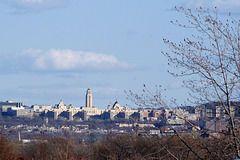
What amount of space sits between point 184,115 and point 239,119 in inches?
44.2

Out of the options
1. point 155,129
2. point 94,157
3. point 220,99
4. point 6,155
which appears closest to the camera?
point 220,99

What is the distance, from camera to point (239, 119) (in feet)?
42.0

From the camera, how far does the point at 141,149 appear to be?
132 feet

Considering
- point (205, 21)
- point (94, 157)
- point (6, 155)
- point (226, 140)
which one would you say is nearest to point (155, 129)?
point (226, 140)

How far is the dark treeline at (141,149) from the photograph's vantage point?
1294 cm

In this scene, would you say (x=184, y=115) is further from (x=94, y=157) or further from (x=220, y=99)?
(x=94, y=157)

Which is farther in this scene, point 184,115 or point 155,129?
point 155,129

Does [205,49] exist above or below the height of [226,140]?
above

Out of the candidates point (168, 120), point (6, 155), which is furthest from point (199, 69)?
Answer: point (6, 155)

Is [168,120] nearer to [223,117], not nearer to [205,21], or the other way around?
[223,117]

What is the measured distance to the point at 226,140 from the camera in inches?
511

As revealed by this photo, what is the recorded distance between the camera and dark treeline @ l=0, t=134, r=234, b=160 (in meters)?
12.9

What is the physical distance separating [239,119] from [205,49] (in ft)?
5.18

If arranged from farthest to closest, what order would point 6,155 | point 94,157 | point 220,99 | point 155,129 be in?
point 94,157
point 6,155
point 155,129
point 220,99
